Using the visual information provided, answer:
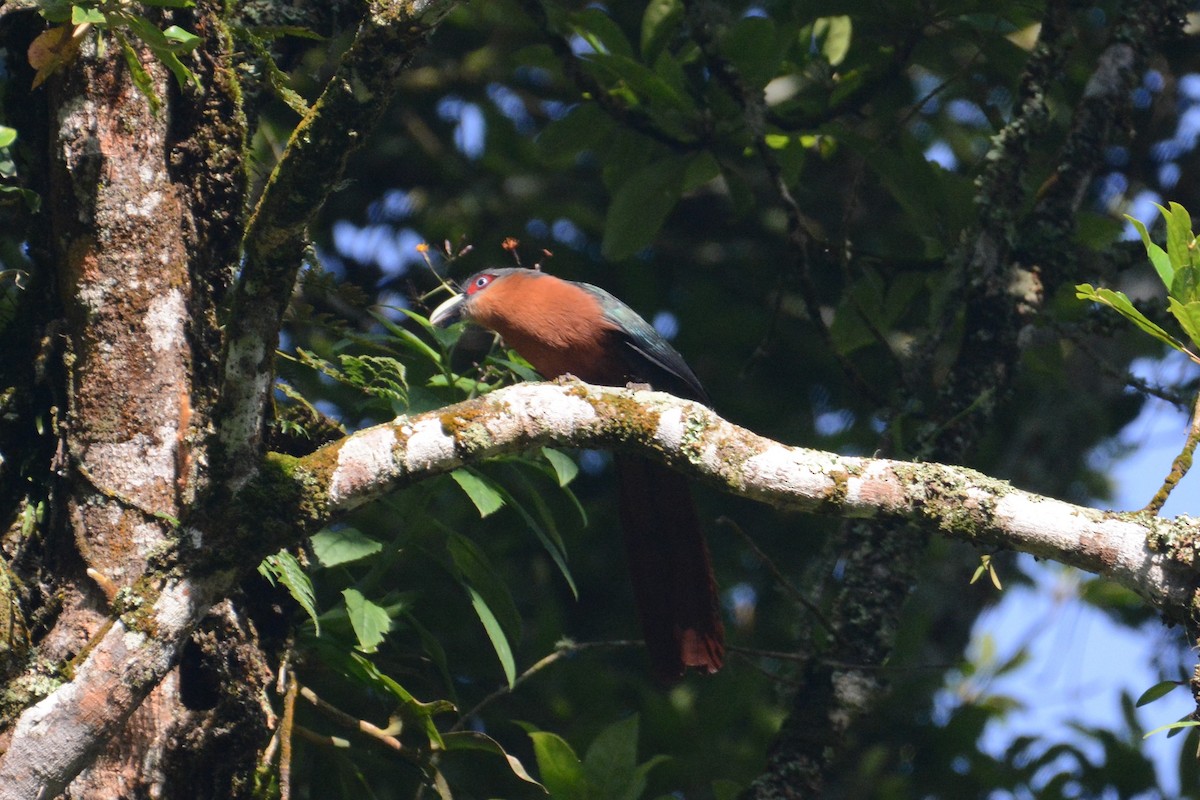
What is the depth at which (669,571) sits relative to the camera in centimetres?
390

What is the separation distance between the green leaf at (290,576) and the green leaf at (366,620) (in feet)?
0.87

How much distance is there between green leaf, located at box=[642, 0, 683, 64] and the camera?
4477 mm

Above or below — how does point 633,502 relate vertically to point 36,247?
below

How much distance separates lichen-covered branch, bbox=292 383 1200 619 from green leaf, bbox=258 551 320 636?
38 centimetres

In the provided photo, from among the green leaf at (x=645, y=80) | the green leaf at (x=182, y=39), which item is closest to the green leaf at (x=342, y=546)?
the green leaf at (x=182, y=39)

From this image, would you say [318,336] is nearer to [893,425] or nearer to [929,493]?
[893,425]

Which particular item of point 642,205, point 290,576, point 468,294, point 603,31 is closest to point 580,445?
point 290,576

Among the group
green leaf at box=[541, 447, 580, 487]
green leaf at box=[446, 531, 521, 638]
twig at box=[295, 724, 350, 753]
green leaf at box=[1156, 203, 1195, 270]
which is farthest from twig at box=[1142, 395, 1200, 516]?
twig at box=[295, 724, 350, 753]

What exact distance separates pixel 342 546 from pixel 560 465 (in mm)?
627

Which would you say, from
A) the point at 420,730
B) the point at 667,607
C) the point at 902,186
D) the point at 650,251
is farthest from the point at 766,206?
the point at 420,730

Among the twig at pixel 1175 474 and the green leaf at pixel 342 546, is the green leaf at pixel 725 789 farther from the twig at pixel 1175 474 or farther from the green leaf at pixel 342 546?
the twig at pixel 1175 474

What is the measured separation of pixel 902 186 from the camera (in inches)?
178

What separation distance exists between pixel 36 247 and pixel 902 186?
9.86 ft

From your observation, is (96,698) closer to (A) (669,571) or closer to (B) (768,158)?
(A) (669,571)
